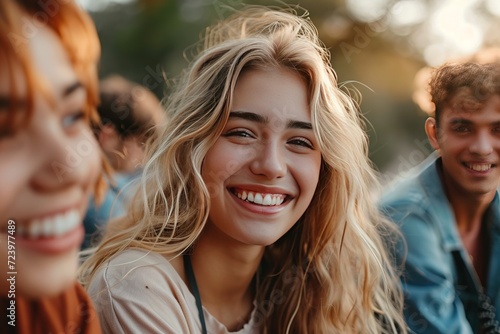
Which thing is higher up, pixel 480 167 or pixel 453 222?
pixel 480 167

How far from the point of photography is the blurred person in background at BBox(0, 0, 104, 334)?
2.55 ft

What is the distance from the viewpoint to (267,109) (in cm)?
147

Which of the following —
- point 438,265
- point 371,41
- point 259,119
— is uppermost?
point 371,41

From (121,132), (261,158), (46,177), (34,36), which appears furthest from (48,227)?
(121,132)

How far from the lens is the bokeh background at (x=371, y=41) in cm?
183

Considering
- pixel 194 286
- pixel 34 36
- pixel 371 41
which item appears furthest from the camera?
pixel 371 41

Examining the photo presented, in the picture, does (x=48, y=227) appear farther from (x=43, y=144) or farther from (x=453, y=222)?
(x=453, y=222)

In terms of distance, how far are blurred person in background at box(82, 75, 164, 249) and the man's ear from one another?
956 millimetres

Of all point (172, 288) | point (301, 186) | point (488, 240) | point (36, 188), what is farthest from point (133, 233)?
point (488, 240)

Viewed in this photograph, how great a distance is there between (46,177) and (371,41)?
301 inches

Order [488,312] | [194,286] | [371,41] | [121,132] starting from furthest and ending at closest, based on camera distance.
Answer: [371,41] < [121,132] < [488,312] < [194,286]

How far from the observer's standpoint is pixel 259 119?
4.83 ft

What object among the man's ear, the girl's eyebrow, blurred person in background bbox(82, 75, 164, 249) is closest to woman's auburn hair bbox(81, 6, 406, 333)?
the girl's eyebrow

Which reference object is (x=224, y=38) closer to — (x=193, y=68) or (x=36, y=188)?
(x=193, y=68)
